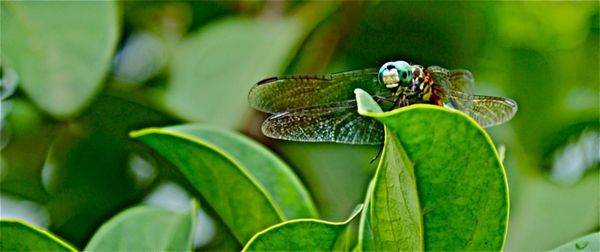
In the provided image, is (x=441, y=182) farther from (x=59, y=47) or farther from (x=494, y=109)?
(x=59, y=47)

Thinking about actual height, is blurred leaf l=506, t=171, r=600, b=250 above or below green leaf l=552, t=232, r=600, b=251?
below

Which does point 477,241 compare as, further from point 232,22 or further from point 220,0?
point 220,0

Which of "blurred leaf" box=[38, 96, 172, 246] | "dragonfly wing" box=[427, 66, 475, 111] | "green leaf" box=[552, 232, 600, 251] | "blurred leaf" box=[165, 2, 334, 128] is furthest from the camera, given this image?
"blurred leaf" box=[165, 2, 334, 128]

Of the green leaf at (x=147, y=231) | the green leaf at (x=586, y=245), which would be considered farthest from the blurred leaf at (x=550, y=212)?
the green leaf at (x=147, y=231)

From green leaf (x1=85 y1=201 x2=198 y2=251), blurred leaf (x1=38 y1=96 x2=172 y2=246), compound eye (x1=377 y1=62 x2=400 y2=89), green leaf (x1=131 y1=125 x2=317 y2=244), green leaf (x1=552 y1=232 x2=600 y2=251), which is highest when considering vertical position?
compound eye (x1=377 y1=62 x2=400 y2=89)

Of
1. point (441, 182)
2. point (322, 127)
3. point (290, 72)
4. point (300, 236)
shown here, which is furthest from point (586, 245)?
point (290, 72)

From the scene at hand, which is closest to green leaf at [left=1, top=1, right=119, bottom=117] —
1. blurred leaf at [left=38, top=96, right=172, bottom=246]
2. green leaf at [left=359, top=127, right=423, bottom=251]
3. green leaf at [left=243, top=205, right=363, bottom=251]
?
blurred leaf at [left=38, top=96, right=172, bottom=246]

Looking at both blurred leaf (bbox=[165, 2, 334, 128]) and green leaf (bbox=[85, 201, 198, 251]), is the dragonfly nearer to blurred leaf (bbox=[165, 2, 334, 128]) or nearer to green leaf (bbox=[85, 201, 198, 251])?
A: green leaf (bbox=[85, 201, 198, 251])

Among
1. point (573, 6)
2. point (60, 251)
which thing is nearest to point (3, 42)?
point (60, 251)
